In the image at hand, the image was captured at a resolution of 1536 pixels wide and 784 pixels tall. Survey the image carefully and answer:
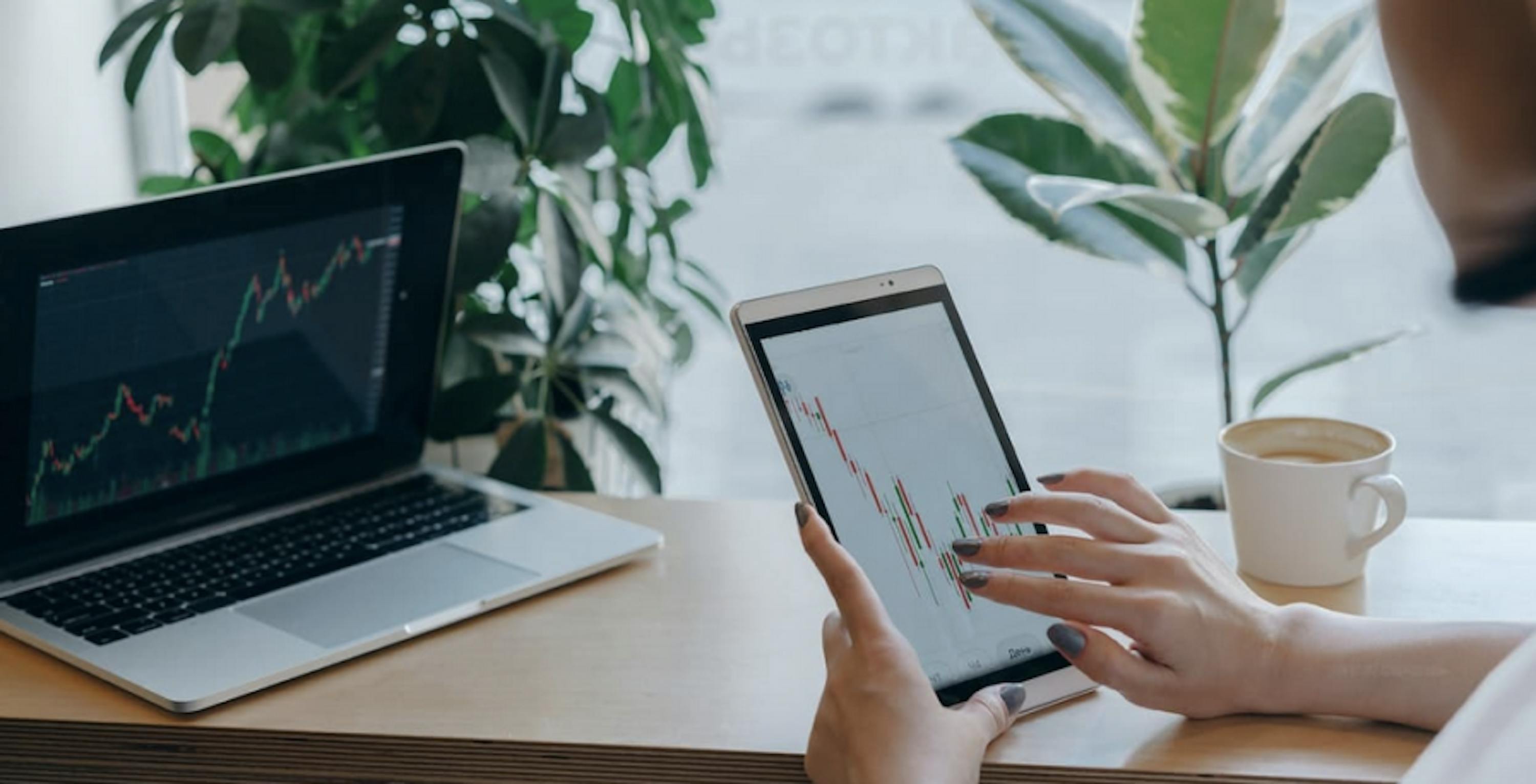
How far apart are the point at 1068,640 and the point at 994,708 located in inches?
2.1

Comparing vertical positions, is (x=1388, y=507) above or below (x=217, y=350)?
below

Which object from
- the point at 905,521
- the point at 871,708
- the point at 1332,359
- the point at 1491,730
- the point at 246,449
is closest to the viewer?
the point at 1491,730

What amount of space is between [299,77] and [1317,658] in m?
1.05

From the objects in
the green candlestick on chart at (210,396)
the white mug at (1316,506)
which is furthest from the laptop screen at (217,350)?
the white mug at (1316,506)

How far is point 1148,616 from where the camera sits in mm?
797

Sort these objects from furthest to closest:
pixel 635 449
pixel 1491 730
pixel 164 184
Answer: pixel 164 184 < pixel 635 449 < pixel 1491 730

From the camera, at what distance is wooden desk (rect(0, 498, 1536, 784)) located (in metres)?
0.80

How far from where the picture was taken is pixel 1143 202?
1117 mm

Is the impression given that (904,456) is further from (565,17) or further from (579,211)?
(565,17)

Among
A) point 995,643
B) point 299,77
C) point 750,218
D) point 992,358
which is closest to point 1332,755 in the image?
point 995,643

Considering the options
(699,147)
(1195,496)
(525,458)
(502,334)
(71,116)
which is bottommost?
(1195,496)

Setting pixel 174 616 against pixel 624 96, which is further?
pixel 624 96

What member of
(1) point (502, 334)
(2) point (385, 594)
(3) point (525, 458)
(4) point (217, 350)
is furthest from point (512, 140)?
(2) point (385, 594)

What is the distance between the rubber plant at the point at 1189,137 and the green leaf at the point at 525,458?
0.42m
